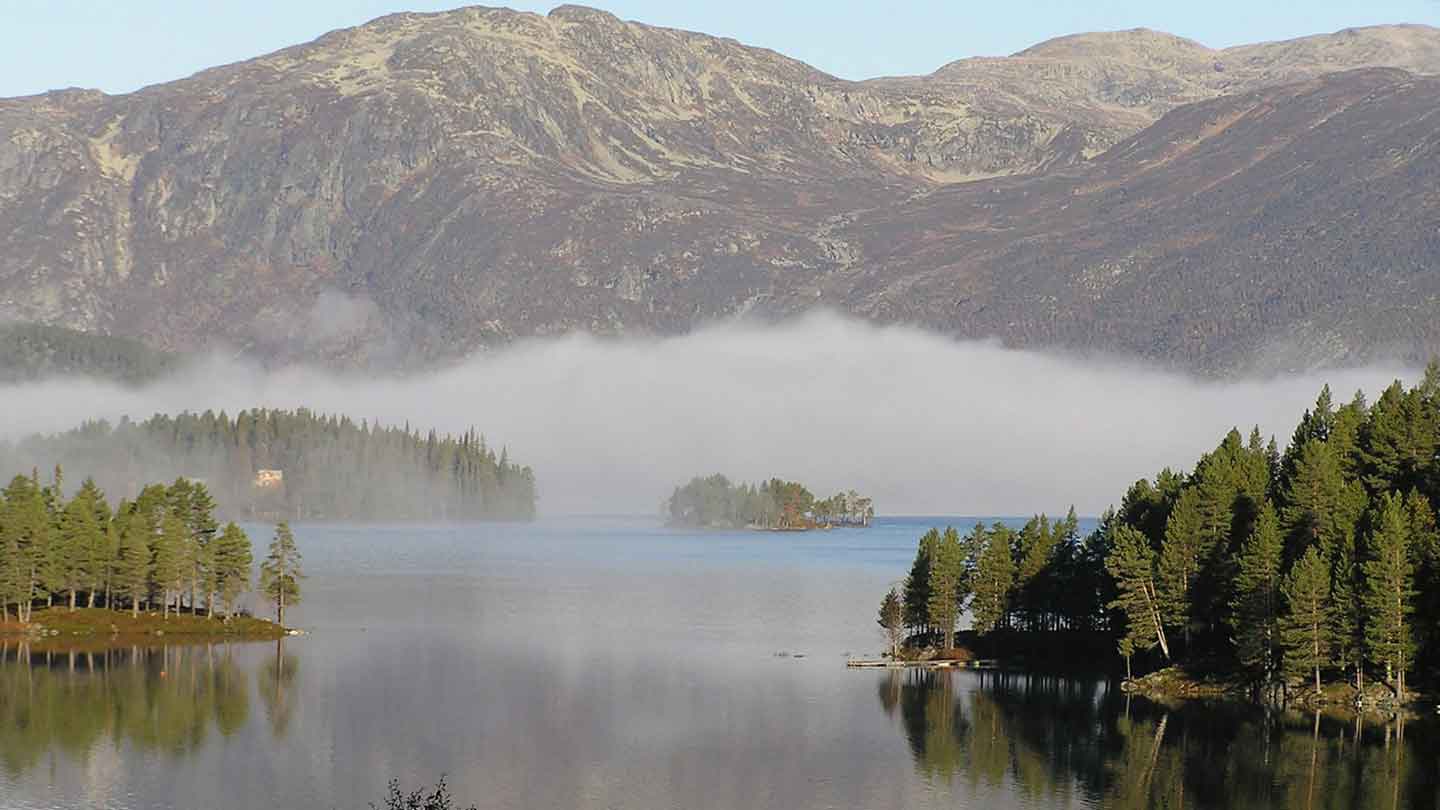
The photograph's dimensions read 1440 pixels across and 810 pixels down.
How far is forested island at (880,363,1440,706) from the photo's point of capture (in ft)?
501

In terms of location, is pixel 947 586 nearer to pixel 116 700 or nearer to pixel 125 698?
pixel 125 698

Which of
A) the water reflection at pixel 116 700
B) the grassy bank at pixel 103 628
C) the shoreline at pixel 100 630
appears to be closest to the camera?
the water reflection at pixel 116 700

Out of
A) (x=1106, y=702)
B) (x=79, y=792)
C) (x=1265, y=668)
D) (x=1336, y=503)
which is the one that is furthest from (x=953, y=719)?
(x=79, y=792)

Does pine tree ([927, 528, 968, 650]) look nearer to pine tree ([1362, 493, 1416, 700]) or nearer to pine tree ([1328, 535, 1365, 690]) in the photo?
pine tree ([1328, 535, 1365, 690])

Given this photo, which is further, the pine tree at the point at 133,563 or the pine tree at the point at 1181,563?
the pine tree at the point at 133,563

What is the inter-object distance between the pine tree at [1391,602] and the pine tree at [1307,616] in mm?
3376

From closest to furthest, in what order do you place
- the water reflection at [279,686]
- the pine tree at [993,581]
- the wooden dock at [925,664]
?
the water reflection at [279,686] < the wooden dock at [925,664] < the pine tree at [993,581]

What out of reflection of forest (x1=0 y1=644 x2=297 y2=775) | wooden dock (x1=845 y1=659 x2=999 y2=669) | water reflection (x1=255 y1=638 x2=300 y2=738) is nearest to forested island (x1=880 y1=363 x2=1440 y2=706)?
wooden dock (x1=845 y1=659 x2=999 y2=669)

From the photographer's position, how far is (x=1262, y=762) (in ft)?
453

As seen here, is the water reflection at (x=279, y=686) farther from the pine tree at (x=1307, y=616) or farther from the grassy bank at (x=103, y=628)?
the pine tree at (x=1307, y=616)

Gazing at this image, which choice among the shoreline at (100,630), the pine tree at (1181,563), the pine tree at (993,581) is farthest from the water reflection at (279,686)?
the pine tree at (1181,563)

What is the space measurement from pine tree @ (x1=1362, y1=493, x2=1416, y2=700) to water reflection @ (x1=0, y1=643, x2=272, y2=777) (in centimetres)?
9023

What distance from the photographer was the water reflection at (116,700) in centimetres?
13988

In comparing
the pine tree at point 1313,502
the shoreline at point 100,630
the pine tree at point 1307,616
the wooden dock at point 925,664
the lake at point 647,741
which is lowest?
the lake at point 647,741
